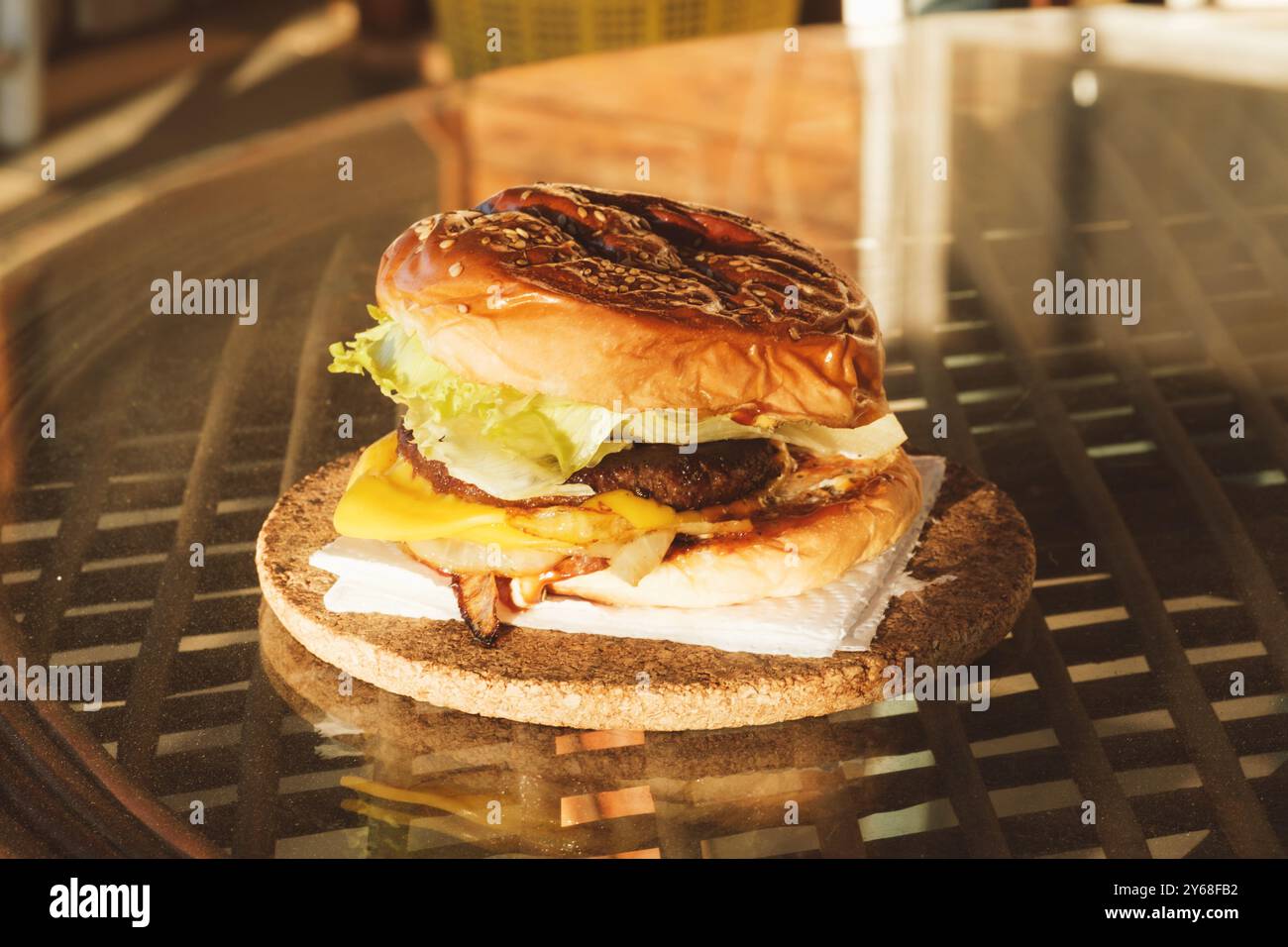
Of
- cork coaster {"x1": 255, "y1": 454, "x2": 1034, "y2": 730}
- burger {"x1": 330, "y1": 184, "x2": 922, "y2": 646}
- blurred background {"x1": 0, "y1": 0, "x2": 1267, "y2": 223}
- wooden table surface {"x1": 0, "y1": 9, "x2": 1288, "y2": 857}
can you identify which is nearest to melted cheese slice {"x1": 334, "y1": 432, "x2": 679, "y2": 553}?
burger {"x1": 330, "y1": 184, "x2": 922, "y2": 646}

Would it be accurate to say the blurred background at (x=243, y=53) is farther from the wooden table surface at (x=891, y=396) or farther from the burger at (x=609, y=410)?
the burger at (x=609, y=410)

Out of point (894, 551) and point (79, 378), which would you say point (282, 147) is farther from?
point (894, 551)

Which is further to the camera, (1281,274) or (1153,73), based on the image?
(1153,73)

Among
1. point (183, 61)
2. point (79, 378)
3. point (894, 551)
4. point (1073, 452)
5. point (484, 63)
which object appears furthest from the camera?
point (183, 61)

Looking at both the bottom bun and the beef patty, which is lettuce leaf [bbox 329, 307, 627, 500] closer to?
the beef patty

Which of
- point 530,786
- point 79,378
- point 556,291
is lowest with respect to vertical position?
point 530,786

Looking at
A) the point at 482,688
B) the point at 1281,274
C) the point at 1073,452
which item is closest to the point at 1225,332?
the point at 1281,274
